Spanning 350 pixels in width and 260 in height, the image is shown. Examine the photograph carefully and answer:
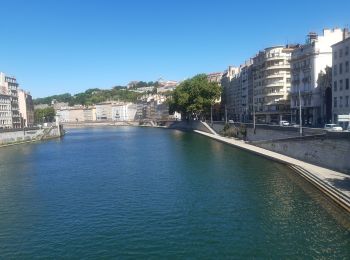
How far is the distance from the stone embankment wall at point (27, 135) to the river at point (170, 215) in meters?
47.0

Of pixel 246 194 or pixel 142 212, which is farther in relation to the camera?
pixel 246 194

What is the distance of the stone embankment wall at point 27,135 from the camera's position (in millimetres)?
94694

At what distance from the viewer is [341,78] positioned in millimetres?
57938

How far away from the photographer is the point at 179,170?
49906 millimetres

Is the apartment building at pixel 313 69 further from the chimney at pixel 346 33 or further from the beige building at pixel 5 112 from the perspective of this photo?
the beige building at pixel 5 112

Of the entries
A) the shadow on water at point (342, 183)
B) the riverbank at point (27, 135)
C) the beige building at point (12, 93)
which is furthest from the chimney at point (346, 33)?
the beige building at point (12, 93)

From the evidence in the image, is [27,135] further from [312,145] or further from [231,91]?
[312,145]

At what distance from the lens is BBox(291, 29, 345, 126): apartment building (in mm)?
71250

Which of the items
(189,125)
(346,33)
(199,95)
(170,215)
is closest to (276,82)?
(346,33)

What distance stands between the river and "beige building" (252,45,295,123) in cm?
4140

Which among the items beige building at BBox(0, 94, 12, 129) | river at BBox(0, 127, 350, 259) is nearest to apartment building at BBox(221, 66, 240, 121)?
beige building at BBox(0, 94, 12, 129)

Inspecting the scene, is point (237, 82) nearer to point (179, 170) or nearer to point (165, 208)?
point (179, 170)

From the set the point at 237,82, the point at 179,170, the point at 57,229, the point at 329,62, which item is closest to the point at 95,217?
the point at 57,229

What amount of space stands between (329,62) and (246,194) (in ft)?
145
